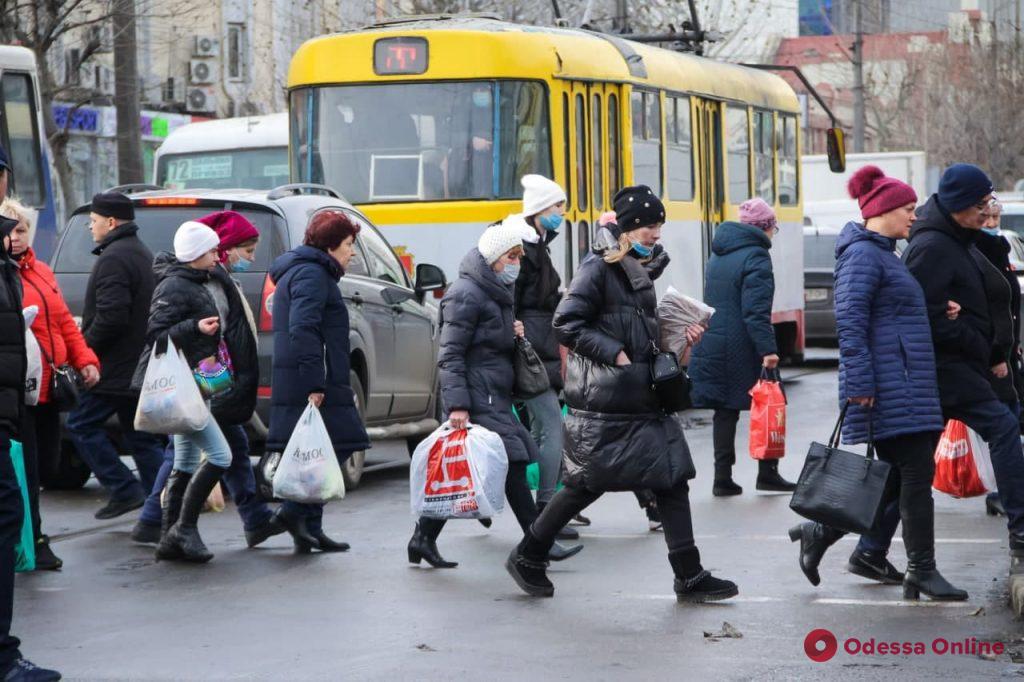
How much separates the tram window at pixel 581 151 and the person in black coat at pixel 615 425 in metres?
7.98

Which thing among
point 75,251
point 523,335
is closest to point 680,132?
point 75,251

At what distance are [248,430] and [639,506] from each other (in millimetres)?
2314

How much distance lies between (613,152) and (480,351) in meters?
8.06

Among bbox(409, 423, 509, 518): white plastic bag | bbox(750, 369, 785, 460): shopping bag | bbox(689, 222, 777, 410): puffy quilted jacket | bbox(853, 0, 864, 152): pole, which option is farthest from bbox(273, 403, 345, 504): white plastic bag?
bbox(853, 0, 864, 152): pole

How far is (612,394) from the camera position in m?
8.22

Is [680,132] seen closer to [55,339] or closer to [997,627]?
[55,339]

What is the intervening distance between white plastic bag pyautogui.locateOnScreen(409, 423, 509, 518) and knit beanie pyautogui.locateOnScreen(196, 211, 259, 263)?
1508 mm

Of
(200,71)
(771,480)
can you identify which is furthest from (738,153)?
(200,71)

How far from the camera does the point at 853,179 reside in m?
8.60

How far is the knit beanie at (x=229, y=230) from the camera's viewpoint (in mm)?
9906

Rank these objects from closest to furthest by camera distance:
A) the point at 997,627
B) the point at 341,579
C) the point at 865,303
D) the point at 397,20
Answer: the point at 997,627 → the point at 865,303 → the point at 341,579 → the point at 397,20

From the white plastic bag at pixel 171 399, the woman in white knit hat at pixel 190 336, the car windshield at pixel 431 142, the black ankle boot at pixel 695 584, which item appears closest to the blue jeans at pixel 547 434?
the woman in white knit hat at pixel 190 336

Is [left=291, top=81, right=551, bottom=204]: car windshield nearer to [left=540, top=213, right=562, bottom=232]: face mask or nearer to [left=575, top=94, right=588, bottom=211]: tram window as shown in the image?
[left=575, top=94, right=588, bottom=211]: tram window

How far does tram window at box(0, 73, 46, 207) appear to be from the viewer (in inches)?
739
